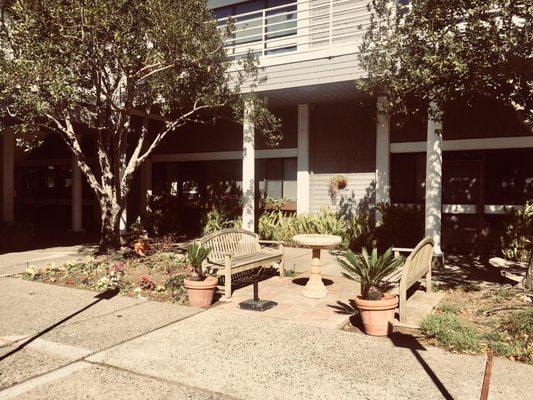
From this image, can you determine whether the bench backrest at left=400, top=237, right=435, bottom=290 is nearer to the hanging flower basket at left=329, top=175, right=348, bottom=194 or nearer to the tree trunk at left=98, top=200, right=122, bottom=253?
the hanging flower basket at left=329, top=175, right=348, bottom=194

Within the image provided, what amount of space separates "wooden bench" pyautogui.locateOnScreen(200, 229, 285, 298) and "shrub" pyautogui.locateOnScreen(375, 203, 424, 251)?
3.44 metres

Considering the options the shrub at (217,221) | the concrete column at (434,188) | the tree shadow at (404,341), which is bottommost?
the tree shadow at (404,341)

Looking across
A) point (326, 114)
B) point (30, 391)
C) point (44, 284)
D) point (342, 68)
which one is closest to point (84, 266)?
point (44, 284)

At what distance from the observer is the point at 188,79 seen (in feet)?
33.1

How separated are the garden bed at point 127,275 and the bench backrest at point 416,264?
11.0 ft

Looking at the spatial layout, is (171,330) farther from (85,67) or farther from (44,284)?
(85,67)

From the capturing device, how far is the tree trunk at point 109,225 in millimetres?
10141

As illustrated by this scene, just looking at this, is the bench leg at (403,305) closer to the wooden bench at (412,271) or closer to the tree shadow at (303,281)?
the wooden bench at (412,271)

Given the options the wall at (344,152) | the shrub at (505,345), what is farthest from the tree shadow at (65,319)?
the wall at (344,152)

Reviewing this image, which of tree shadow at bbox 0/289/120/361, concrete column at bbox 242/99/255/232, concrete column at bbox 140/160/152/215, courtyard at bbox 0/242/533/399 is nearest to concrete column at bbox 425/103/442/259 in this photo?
courtyard at bbox 0/242/533/399

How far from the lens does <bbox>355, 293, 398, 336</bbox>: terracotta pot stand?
199 inches

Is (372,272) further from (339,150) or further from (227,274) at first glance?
(339,150)

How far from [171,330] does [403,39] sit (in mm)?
6289

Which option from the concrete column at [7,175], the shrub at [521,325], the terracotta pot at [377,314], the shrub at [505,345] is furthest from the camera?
the concrete column at [7,175]
